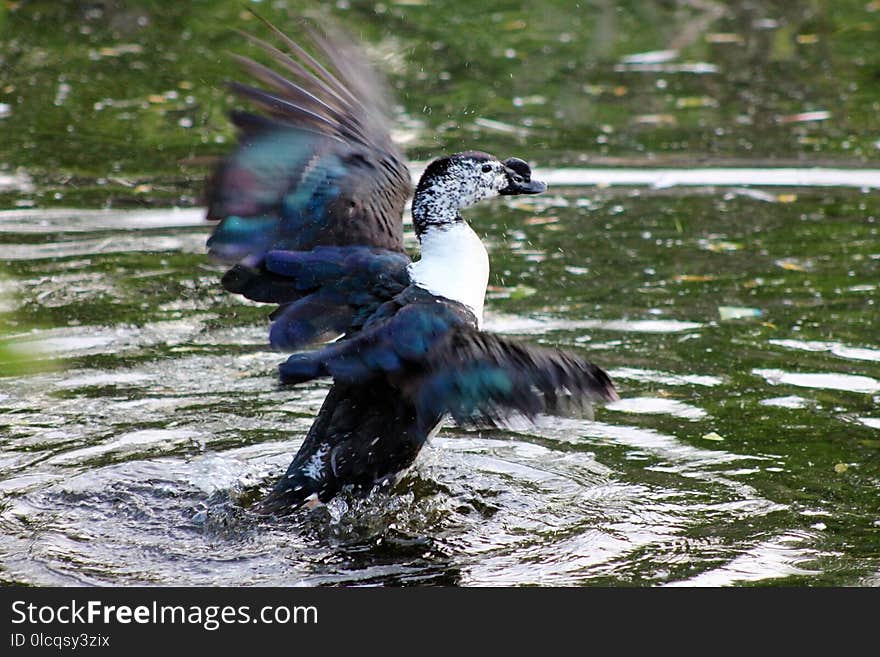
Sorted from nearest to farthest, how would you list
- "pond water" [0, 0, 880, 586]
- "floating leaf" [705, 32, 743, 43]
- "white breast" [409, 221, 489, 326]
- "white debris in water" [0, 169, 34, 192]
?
1. "pond water" [0, 0, 880, 586]
2. "white breast" [409, 221, 489, 326]
3. "white debris in water" [0, 169, 34, 192]
4. "floating leaf" [705, 32, 743, 43]

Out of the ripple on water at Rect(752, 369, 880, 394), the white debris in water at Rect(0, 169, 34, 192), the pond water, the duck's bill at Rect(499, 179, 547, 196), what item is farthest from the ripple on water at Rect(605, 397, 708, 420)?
the white debris in water at Rect(0, 169, 34, 192)

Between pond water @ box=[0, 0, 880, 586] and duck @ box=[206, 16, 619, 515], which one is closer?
duck @ box=[206, 16, 619, 515]

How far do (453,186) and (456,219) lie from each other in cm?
14

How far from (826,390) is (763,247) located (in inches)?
80.2

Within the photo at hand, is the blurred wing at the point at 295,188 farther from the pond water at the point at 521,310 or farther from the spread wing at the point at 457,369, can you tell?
the spread wing at the point at 457,369

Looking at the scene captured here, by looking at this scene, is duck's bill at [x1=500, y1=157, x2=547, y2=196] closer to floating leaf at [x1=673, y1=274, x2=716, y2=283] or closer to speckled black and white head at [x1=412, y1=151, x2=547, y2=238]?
speckled black and white head at [x1=412, y1=151, x2=547, y2=238]

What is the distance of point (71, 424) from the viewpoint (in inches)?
229

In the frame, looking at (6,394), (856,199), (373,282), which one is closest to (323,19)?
(856,199)

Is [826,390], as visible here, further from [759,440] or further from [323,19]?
[323,19]

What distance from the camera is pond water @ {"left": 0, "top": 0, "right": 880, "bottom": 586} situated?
4801 millimetres

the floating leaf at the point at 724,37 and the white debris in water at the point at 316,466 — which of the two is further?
the floating leaf at the point at 724,37

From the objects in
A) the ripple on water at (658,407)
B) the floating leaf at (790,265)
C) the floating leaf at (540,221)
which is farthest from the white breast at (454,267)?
the floating leaf at (540,221)

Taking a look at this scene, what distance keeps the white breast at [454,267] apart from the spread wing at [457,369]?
29 cm

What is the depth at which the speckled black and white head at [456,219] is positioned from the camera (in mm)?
4949
